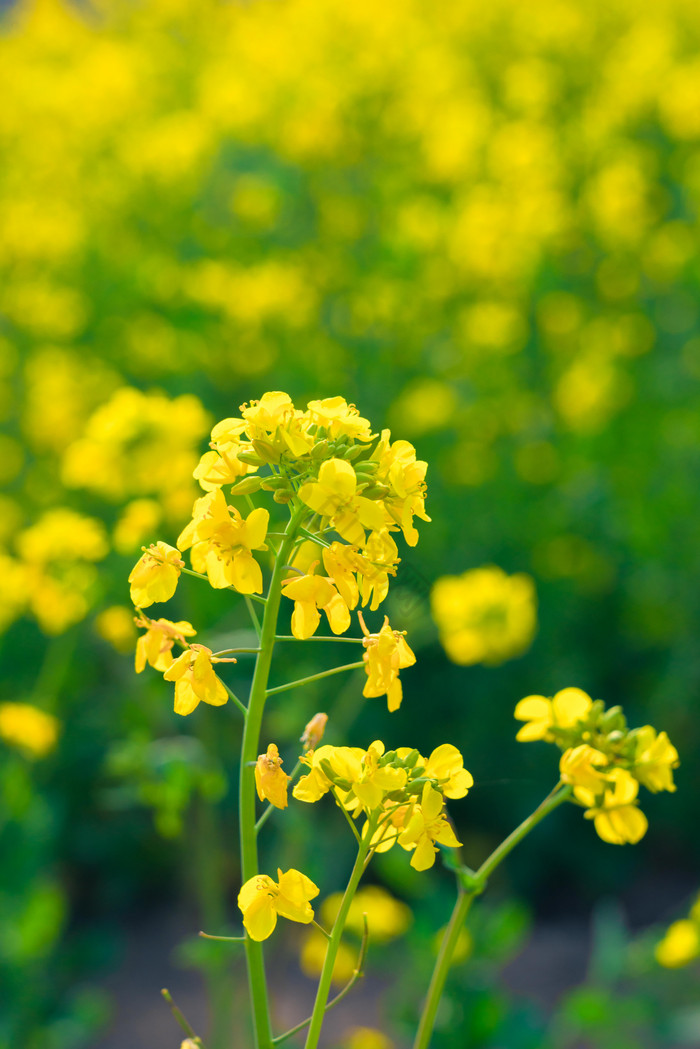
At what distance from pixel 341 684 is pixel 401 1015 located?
864 mm

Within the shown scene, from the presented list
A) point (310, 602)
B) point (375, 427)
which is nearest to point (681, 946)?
point (310, 602)

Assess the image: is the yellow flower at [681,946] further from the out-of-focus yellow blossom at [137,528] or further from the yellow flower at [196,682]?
the yellow flower at [196,682]

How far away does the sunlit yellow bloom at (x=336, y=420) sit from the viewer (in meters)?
0.84

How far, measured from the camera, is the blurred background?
240 centimetres

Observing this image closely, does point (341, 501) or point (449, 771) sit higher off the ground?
point (341, 501)

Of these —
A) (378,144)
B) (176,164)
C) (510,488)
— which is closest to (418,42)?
(378,144)

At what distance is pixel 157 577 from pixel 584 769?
475 millimetres

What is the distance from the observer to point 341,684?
273cm

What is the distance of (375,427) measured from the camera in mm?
3938

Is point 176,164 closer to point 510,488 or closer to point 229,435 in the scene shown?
point 510,488

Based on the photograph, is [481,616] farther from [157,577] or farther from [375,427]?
[375,427]

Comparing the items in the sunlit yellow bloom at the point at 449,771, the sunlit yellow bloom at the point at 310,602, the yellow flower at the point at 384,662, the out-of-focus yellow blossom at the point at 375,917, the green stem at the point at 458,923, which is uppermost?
the sunlit yellow bloom at the point at 310,602

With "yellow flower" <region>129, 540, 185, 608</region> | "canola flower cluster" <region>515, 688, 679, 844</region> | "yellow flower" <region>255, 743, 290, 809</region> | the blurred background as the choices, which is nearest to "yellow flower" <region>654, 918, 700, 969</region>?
the blurred background

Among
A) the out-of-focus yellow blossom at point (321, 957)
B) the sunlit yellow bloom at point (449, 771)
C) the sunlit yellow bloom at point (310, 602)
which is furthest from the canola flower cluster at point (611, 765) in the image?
the out-of-focus yellow blossom at point (321, 957)
